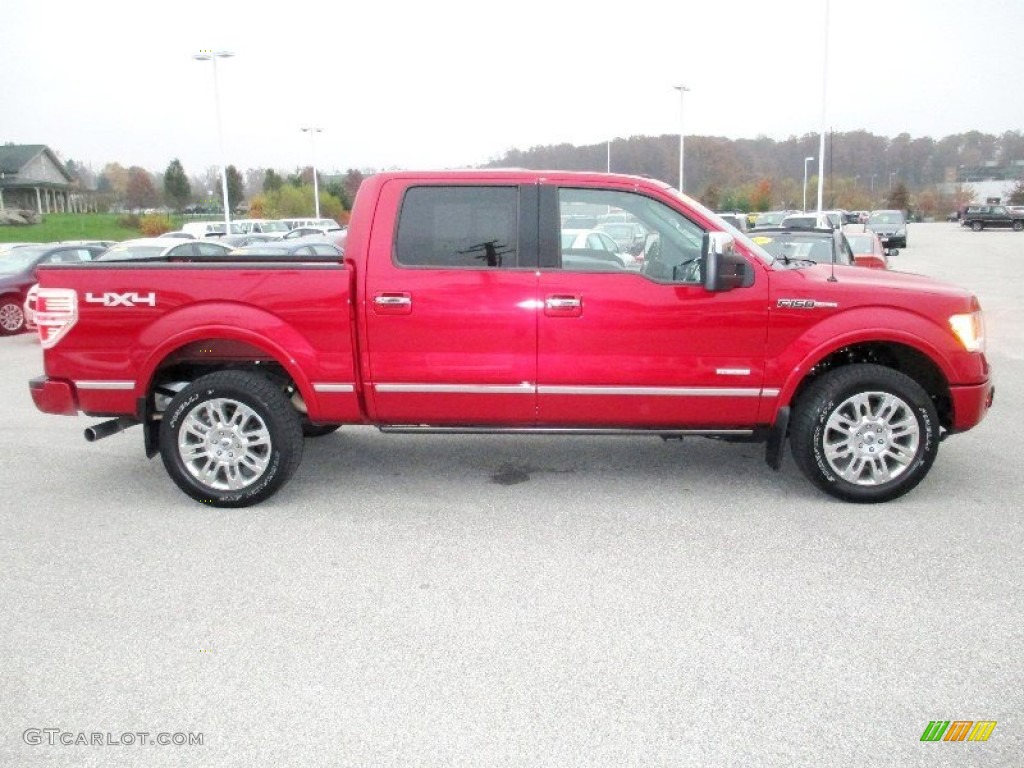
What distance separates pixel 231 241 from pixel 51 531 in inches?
906

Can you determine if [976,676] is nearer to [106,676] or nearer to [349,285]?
[106,676]

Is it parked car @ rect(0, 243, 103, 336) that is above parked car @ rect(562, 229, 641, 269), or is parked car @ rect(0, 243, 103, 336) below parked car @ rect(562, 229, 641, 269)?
below

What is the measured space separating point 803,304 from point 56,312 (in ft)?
14.9

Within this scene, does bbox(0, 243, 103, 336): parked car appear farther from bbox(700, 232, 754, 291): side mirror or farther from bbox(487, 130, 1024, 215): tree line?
bbox(487, 130, 1024, 215): tree line

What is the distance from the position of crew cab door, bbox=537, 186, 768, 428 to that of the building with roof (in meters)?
88.5

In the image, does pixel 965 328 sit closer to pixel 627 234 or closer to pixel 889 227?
pixel 627 234

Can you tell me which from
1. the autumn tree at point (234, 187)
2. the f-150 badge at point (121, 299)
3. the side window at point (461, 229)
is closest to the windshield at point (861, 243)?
the side window at point (461, 229)

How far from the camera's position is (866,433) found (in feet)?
17.4

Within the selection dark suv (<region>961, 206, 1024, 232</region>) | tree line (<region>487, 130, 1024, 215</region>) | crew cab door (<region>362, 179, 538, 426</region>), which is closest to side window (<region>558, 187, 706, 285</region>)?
crew cab door (<region>362, 179, 538, 426</region>)

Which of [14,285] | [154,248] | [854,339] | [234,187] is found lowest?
[14,285]

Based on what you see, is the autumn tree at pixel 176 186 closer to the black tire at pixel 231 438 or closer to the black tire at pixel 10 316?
the black tire at pixel 10 316

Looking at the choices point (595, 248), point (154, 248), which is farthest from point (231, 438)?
point (154, 248)

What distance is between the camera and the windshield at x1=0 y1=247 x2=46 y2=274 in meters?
14.4

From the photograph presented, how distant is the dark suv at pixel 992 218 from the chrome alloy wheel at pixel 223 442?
202ft
